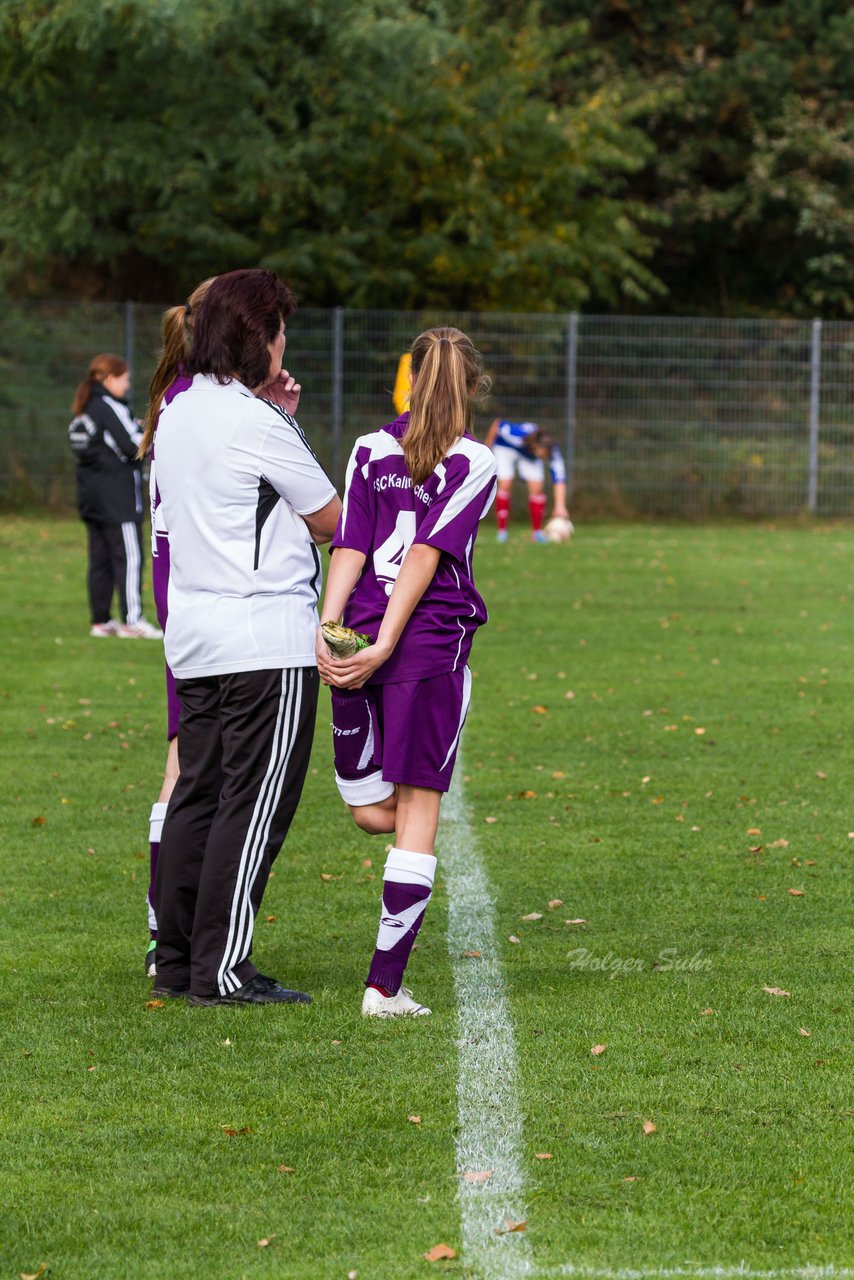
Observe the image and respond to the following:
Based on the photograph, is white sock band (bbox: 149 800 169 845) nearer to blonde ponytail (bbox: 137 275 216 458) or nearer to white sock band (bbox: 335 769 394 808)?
white sock band (bbox: 335 769 394 808)

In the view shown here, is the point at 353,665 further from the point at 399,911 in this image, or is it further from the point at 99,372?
the point at 99,372

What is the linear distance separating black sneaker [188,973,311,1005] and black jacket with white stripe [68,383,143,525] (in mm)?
8661

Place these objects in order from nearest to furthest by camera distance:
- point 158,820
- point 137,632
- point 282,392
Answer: point 282,392 → point 158,820 → point 137,632

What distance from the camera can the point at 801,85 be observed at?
33812 millimetres

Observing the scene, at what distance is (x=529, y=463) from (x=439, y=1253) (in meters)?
20.2

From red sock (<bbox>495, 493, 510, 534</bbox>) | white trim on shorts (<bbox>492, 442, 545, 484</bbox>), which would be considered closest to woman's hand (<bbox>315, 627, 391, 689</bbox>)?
red sock (<bbox>495, 493, 510, 534</bbox>)

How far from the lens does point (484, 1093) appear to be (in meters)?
4.24

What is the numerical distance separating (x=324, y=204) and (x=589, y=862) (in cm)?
2324

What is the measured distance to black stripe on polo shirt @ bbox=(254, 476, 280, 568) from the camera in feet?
15.4

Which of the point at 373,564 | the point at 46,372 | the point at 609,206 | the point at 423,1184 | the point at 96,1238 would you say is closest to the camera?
the point at 96,1238

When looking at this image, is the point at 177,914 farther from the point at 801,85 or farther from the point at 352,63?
the point at 801,85

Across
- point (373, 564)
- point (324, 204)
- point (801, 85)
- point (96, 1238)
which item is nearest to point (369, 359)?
point (324, 204)

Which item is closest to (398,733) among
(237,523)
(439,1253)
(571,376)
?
(237,523)

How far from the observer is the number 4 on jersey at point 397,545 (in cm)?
479
